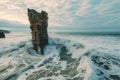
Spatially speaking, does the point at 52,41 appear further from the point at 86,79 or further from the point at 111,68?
the point at 86,79

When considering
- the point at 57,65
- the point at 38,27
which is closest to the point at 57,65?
the point at 57,65

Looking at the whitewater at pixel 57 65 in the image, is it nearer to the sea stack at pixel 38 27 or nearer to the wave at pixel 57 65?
the wave at pixel 57 65

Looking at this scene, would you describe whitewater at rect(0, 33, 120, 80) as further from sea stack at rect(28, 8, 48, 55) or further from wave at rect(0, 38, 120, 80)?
sea stack at rect(28, 8, 48, 55)

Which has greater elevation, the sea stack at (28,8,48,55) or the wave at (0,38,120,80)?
the sea stack at (28,8,48,55)

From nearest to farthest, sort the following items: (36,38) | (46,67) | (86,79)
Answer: (86,79) → (46,67) → (36,38)

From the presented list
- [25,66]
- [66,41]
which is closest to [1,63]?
[25,66]

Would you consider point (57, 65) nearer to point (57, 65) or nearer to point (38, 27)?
point (57, 65)

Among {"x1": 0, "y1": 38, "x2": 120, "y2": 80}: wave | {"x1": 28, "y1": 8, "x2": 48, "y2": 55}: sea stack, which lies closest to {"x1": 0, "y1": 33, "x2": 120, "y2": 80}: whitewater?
{"x1": 0, "y1": 38, "x2": 120, "y2": 80}: wave

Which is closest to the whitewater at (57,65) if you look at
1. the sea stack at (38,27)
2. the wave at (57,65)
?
the wave at (57,65)
